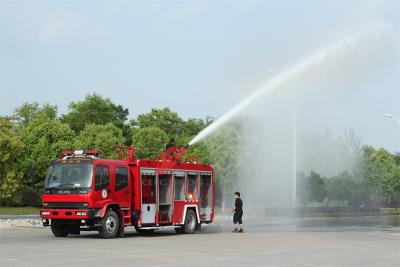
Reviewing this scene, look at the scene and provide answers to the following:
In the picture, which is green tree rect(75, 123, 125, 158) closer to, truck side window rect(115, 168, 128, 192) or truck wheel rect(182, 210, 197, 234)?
truck wheel rect(182, 210, 197, 234)

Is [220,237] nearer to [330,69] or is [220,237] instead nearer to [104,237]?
[104,237]

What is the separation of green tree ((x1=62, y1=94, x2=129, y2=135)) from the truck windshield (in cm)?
7441

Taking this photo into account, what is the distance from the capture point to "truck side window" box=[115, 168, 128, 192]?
23234 mm

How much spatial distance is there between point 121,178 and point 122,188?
1.18 ft

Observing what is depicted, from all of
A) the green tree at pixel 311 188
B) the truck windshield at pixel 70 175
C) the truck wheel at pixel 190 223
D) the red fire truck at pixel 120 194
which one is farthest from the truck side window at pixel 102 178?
the green tree at pixel 311 188

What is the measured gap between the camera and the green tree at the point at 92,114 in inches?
3870

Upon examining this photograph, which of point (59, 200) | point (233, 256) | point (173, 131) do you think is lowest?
point (233, 256)

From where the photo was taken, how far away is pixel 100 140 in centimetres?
7012

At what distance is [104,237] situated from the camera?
22.5m

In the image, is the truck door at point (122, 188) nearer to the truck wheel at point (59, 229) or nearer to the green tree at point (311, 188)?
the truck wheel at point (59, 229)

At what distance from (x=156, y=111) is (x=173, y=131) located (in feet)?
12.6

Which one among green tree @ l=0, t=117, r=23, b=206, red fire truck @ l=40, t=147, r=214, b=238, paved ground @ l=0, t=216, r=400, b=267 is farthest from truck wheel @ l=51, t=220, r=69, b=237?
green tree @ l=0, t=117, r=23, b=206

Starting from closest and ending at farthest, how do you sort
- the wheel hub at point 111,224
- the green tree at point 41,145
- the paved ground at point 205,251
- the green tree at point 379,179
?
1. the paved ground at point 205,251
2. the wheel hub at point 111,224
3. the green tree at point 41,145
4. the green tree at point 379,179

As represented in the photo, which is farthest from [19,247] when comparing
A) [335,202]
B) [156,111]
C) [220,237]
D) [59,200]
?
[156,111]
